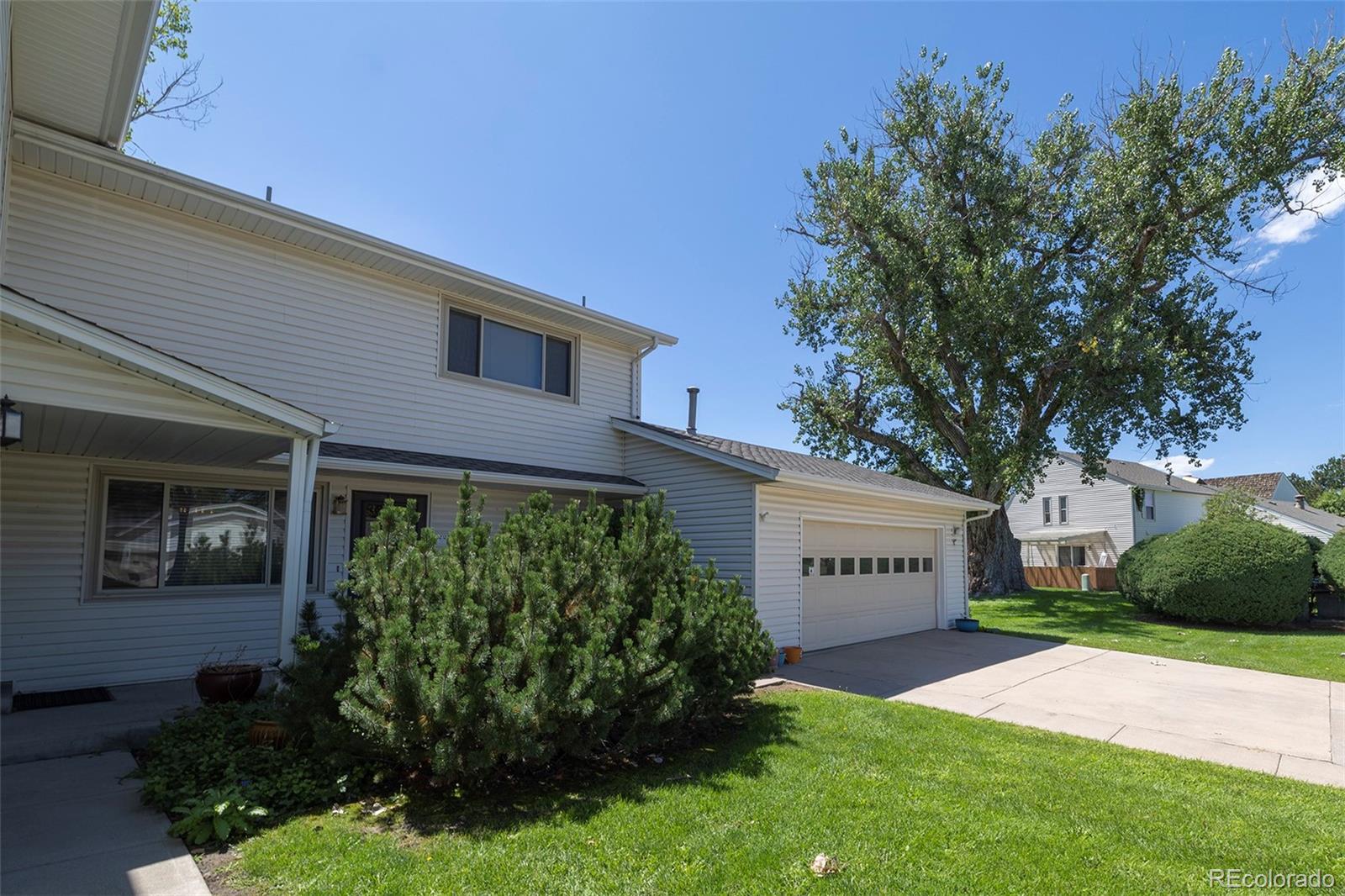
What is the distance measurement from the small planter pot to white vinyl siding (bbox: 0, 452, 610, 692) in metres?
1.66

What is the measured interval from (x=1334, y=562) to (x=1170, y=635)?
5144 millimetres

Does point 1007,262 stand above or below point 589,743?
above

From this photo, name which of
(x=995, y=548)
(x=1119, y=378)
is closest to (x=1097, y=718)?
(x=1119, y=378)

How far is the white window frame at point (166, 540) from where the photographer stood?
6953 mm

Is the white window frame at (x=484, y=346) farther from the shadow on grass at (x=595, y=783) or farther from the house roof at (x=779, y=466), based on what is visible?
the shadow on grass at (x=595, y=783)

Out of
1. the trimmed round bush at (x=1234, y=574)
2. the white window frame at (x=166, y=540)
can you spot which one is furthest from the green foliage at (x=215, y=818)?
the trimmed round bush at (x=1234, y=574)

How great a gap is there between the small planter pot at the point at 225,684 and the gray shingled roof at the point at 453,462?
2371mm

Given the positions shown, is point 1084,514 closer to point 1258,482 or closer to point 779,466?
point 1258,482

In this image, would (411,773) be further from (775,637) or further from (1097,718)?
(1097,718)

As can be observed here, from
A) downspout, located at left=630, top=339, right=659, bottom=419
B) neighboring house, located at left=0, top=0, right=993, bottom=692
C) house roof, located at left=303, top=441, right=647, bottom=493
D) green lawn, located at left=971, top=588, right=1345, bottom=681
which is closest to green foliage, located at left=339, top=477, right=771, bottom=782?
neighboring house, located at left=0, top=0, right=993, bottom=692

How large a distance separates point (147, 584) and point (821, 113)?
703 inches

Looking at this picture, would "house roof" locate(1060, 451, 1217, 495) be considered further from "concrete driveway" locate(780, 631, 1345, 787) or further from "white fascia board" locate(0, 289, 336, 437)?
"white fascia board" locate(0, 289, 336, 437)

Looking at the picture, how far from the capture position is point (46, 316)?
423 cm

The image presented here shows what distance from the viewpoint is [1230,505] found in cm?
1864
